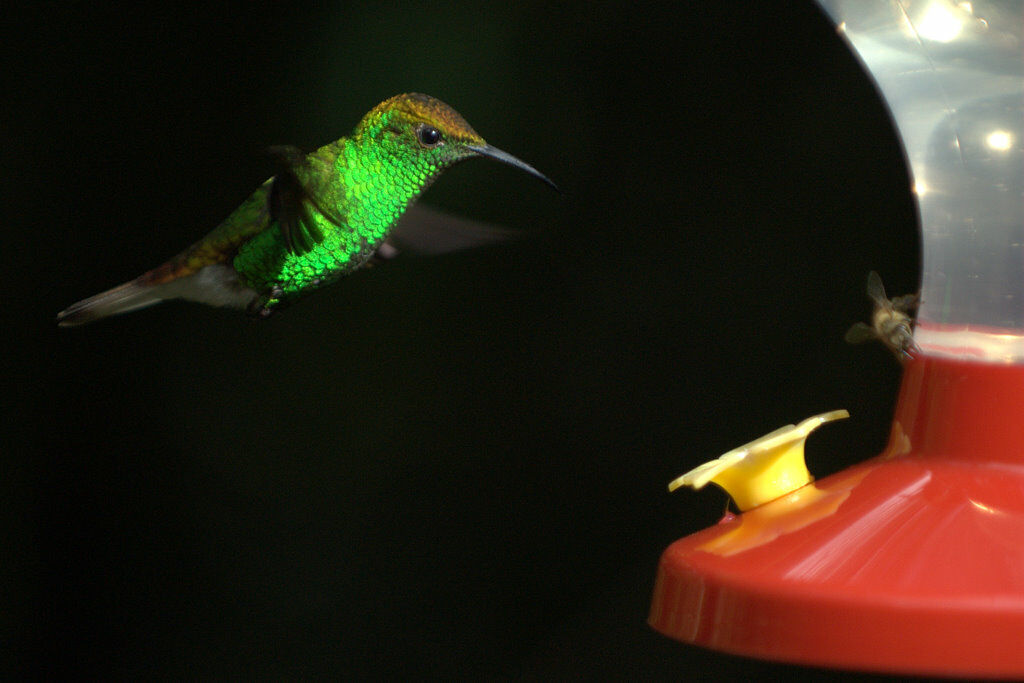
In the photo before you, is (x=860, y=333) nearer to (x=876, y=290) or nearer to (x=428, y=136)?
(x=876, y=290)

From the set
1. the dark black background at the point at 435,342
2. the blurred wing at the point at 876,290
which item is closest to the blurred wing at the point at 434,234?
the blurred wing at the point at 876,290

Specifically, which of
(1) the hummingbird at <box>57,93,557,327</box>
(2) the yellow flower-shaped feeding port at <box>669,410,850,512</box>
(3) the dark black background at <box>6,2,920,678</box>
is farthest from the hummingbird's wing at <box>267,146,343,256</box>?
(3) the dark black background at <box>6,2,920,678</box>

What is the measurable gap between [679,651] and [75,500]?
4.77 ft

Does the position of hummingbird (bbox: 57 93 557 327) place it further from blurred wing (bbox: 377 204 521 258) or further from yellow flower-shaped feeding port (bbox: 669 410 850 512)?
yellow flower-shaped feeding port (bbox: 669 410 850 512)

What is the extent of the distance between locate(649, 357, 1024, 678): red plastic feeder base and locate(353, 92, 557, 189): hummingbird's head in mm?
509

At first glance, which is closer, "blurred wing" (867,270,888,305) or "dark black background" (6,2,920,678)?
"blurred wing" (867,270,888,305)

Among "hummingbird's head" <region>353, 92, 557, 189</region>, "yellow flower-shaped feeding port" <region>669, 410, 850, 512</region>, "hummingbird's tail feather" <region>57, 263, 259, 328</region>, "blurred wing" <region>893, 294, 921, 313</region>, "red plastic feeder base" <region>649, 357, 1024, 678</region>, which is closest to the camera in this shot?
"red plastic feeder base" <region>649, 357, 1024, 678</region>

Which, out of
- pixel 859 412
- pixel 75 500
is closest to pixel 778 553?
pixel 859 412

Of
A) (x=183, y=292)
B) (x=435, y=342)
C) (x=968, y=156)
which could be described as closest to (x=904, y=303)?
(x=968, y=156)

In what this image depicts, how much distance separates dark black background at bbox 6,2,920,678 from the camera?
103 inches

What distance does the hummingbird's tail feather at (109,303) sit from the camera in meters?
1.42

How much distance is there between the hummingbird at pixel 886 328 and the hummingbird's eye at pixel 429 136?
0.53 m

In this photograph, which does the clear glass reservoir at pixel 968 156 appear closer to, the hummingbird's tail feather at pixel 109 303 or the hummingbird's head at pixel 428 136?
the hummingbird's head at pixel 428 136

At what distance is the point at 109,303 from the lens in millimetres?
1467
